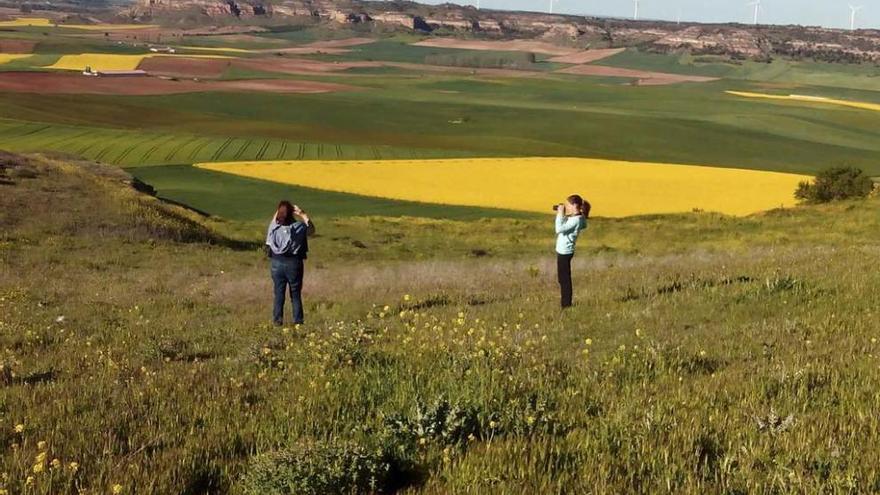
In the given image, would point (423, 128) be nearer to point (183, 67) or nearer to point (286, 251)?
point (183, 67)

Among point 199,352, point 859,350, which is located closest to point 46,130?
point 199,352

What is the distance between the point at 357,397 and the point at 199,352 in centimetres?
407

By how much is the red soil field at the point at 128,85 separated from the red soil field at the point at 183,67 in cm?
1407

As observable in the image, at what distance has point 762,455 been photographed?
4.36 m

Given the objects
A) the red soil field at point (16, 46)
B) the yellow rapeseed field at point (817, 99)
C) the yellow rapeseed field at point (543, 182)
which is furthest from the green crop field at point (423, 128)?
the red soil field at point (16, 46)

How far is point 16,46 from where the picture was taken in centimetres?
17238

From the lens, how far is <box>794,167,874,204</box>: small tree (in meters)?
50.8

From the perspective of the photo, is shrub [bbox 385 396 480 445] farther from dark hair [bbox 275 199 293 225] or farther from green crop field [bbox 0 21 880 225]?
green crop field [bbox 0 21 880 225]

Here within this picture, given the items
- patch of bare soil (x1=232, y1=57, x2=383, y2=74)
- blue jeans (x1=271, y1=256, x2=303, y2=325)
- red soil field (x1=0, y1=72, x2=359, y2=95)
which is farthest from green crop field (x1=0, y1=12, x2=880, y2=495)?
patch of bare soil (x1=232, y1=57, x2=383, y2=74)

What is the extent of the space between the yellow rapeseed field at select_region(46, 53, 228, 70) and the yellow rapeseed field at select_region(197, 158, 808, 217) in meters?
101

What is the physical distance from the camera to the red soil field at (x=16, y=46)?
547 feet

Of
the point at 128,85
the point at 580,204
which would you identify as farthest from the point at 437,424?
the point at 128,85

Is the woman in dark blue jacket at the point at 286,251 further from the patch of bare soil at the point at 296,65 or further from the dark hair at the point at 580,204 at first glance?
the patch of bare soil at the point at 296,65

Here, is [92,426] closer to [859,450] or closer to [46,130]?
[859,450]
